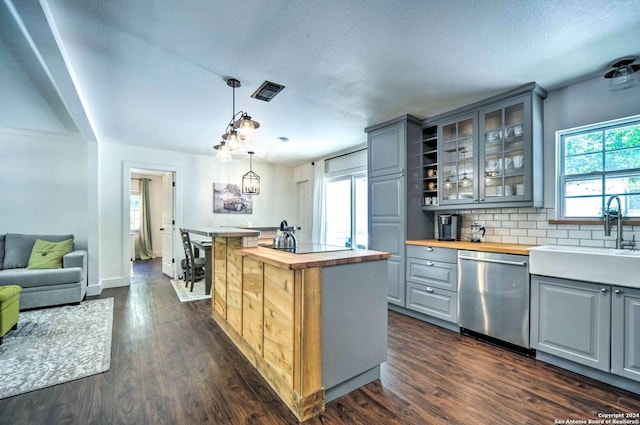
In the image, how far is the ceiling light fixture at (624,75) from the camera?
2205 mm

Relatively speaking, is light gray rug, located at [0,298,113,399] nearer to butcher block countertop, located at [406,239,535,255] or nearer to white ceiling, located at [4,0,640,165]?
white ceiling, located at [4,0,640,165]

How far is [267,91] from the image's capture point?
2766mm

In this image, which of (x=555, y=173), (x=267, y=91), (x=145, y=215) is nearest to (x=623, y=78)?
(x=555, y=173)

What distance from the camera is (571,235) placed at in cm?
266

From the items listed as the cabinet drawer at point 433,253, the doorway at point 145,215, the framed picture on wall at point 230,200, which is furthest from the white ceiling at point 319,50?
the doorway at point 145,215

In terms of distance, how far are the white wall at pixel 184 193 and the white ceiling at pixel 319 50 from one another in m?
1.67

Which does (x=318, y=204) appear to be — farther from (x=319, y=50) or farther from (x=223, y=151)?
(x=319, y=50)

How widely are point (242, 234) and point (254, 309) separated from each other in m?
0.65

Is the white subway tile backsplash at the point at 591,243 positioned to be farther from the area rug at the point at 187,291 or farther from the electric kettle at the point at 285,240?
the area rug at the point at 187,291

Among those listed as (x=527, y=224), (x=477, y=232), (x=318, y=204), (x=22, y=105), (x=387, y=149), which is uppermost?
(x=22, y=105)

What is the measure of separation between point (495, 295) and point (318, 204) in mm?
3711

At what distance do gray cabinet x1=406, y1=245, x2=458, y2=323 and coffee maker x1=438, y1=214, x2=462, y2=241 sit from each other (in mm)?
431

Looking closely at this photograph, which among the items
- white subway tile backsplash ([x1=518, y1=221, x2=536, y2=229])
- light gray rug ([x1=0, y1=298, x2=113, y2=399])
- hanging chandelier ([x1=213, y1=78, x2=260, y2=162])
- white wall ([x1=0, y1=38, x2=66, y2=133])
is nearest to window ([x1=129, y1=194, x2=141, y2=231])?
white wall ([x1=0, y1=38, x2=66, y2=133])

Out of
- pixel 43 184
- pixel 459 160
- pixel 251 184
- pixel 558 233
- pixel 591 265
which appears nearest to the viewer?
pixel 591 265
